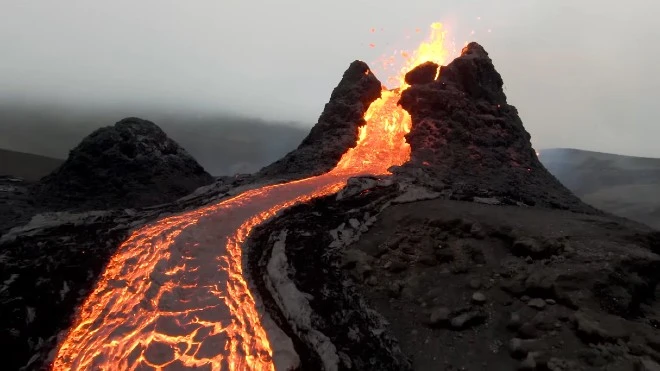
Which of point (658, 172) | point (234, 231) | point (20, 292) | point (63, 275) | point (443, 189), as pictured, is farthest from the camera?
point (658, 172)

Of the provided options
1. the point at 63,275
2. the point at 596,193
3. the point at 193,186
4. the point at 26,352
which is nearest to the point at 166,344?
the point at 26,352

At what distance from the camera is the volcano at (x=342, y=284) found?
305 inches

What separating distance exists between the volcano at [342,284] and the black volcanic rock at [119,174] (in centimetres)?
668

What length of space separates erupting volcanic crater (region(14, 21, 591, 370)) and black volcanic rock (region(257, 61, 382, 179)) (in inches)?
2.9

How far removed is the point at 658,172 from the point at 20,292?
84.5m

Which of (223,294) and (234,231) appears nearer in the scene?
(223,294)

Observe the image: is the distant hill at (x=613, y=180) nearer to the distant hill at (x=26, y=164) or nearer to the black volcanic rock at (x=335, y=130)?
the black volcanic rock at (x=335, y=130)

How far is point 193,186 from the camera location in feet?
76.8

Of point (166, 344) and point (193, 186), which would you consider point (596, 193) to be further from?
point (166, 344)

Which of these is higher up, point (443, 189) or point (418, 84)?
point (418, 84)

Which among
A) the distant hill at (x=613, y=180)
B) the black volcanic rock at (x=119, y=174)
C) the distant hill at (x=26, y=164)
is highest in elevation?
the distant hill at (x=26, y=164)

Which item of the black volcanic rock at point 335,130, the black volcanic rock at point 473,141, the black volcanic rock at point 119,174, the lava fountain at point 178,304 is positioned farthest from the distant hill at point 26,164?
the black volcanic rock at point 473,141

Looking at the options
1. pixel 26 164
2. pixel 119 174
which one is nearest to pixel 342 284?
pixel 119 174

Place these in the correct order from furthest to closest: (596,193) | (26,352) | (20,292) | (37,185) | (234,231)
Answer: (596,193)
(37,185)
(234,231)
(20,292)
(26,352)
